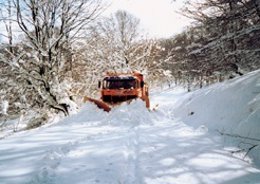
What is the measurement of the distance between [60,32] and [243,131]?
44.2ft

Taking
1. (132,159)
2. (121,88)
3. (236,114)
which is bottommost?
(132,159)

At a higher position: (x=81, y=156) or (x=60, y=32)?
(x=60, y=32)

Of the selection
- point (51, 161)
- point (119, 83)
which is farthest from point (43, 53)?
point (51, 161)

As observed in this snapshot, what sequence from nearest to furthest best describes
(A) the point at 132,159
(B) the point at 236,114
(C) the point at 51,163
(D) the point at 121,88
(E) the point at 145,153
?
(C) the point at 51,163 → (A) the point at 132,159 → (E) the point at 145,153 → (B) the point at 236,114 → (D) the point at 121,88

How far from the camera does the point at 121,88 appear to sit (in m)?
15.9

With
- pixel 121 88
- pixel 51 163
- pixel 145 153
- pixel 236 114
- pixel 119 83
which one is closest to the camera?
pixel 51 163

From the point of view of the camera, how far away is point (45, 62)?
17.0 m

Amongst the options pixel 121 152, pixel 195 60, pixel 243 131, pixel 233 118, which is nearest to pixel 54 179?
pixel 121 152

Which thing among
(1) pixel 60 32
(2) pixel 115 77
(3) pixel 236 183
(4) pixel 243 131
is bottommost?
(3) pixel 236 183

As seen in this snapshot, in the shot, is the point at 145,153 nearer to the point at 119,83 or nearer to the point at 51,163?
the point at 51,163

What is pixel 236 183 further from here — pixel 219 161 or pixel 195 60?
pixel 195 60

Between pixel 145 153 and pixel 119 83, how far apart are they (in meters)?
9.67

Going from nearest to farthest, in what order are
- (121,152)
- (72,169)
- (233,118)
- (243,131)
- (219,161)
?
1. (72,169)
2. (219,161)
3. (121,152)
4. (243,131)
5. (233,118)

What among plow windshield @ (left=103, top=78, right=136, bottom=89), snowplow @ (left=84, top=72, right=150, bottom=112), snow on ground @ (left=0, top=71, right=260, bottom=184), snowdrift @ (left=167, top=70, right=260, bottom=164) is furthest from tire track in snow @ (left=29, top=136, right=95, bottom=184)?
plow windshield @ (left=103, top=78, right=136, bottom=89)
